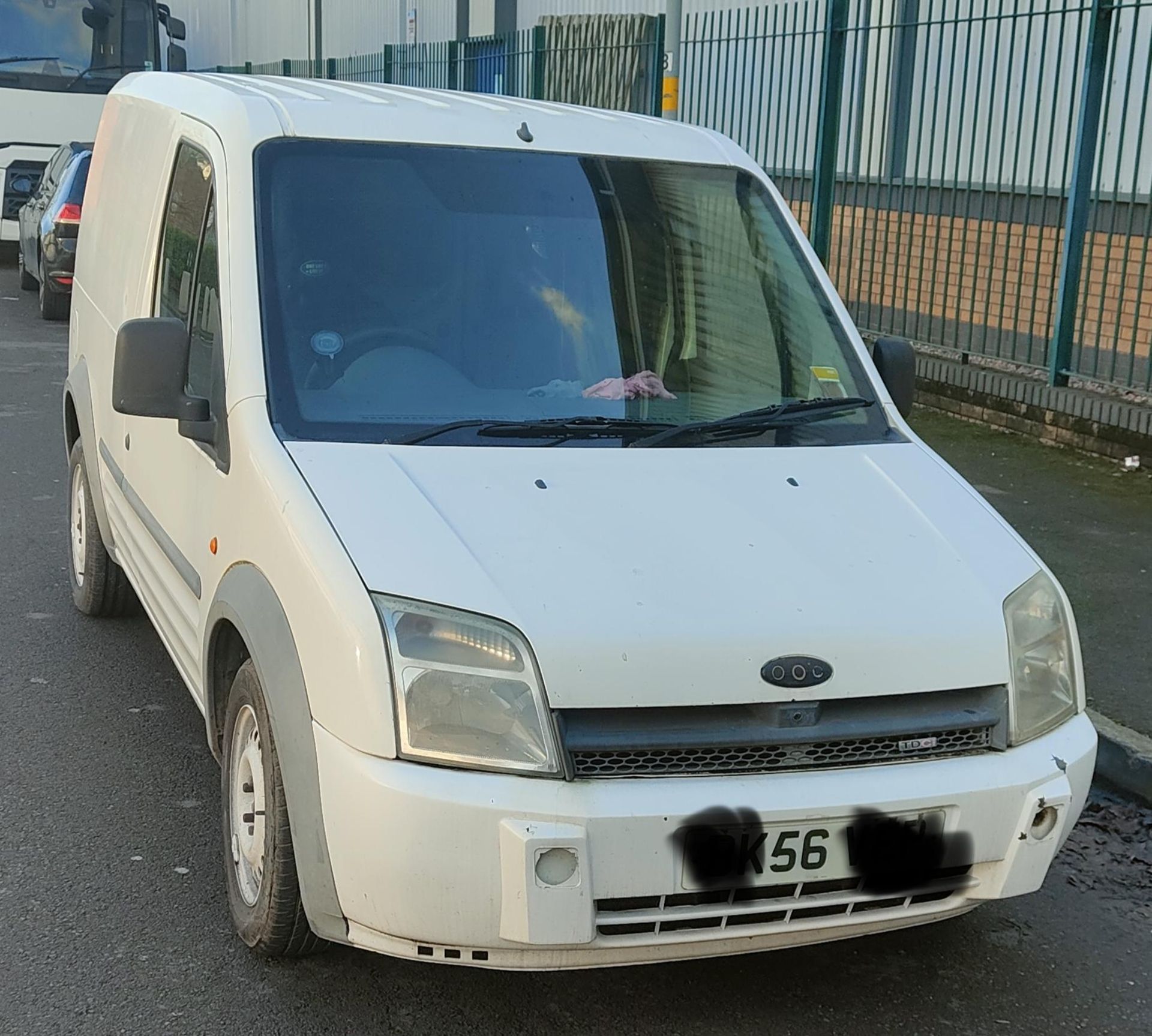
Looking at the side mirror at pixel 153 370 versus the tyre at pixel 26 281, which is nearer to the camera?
the side mirror at pixel 153 370

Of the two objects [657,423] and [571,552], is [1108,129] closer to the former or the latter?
[657,423]

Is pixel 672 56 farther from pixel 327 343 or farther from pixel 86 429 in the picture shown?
pixel 327 343

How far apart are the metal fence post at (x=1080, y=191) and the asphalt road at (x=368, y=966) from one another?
515 centimetres

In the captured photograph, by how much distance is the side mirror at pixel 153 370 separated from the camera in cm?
365

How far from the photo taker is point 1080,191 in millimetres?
8953

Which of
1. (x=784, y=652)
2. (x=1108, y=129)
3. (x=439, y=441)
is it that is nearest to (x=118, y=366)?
(x=439, y=441)

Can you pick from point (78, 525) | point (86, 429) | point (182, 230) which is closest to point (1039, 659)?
point (182, 230)

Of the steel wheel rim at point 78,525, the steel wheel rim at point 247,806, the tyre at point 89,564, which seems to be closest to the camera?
the steel wheel rim at point 247,806

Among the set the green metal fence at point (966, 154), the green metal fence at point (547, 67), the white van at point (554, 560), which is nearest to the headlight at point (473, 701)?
the white van at point (554, 560)

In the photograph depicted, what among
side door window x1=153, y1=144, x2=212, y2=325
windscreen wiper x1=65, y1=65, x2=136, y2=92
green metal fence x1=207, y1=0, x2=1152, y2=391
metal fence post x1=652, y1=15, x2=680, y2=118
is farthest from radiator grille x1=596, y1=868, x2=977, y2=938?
windscreen wiper x1=65, y1=65, x2=136, y2=92

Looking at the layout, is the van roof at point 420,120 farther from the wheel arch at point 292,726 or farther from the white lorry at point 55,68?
the white lorry at point 55,68

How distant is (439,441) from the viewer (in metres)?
3.56

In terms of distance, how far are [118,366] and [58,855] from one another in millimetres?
1238

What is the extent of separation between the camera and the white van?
286 centimetres
